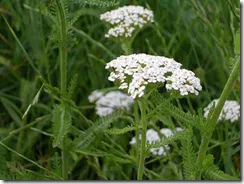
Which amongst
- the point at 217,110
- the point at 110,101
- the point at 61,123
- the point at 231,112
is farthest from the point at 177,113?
the point at 110,101

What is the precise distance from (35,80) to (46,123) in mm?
114

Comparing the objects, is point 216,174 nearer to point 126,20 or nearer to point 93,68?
point 126,20

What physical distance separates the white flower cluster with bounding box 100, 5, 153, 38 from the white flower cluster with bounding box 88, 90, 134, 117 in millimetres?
220

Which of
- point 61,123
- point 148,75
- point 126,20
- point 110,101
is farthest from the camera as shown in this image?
point 110,101

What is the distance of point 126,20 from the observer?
1.26 m

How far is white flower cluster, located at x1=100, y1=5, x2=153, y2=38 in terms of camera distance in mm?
1257

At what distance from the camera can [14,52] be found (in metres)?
1.51

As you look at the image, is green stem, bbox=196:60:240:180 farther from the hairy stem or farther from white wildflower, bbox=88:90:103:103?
white wildflower, bbox=88:90:103:103

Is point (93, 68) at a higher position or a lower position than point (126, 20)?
lower

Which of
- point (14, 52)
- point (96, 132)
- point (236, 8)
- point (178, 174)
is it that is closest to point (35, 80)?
point (14, 52)

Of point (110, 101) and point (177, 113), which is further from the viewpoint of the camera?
point (110, 101)

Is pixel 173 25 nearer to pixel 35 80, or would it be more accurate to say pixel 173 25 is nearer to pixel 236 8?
pixel 35 80

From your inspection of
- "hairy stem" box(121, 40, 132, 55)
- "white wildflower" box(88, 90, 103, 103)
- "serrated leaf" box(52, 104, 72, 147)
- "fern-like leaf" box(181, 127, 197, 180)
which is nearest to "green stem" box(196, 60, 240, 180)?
"fern-like leaf" box(181, 127, 197, 180)

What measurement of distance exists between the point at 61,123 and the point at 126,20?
31 centimetres
